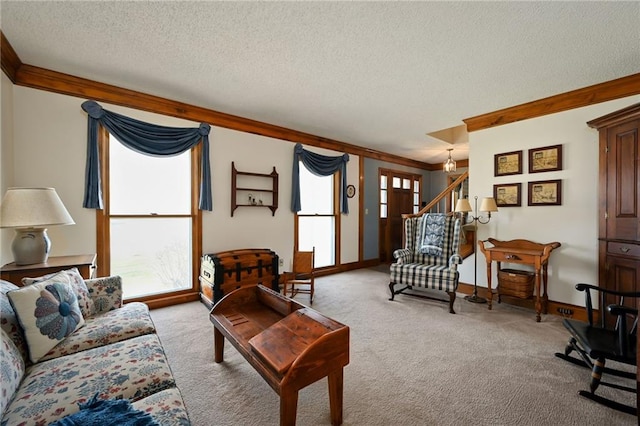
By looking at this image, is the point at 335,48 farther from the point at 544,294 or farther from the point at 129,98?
the point at 544,294

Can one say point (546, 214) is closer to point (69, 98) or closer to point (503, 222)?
point (503, 222)

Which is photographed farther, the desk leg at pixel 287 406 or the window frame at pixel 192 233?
the window frame at pixel 192 233

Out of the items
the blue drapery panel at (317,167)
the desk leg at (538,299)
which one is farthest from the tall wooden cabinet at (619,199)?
the blue drapery panel at (317,167)

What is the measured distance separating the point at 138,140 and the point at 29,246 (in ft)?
4.84

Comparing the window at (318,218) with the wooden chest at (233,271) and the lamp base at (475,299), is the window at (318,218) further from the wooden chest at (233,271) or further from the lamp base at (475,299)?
the lamp base at (475,299)

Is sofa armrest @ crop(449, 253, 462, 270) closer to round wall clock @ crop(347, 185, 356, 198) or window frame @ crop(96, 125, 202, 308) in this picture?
round wall clock @ crop(347, 185, 356, 198)

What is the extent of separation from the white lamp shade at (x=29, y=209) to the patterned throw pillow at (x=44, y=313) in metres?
0.71

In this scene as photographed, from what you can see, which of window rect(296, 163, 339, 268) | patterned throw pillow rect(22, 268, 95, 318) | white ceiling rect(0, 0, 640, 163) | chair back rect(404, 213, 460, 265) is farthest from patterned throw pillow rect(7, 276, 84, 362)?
chair back rect(404, 213, 460, 265)

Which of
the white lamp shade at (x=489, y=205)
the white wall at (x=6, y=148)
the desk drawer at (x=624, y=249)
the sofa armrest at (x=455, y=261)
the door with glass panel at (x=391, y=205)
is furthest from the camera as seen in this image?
the door with glass panel at (x=391, y=205)

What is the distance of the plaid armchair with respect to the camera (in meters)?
3.37

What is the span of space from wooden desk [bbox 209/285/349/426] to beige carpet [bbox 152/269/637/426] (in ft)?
0.89

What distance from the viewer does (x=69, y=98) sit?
2877 millimetres

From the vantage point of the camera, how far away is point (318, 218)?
17.0ft

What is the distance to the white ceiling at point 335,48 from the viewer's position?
188 centimetres
